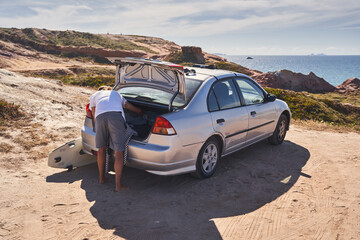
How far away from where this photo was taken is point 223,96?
5.26m

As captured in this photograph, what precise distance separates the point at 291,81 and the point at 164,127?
3202 cm

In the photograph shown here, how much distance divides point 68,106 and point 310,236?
24.4 ft

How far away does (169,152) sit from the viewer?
4.24m

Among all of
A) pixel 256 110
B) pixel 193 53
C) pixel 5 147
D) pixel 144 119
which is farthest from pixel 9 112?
Result: pixel 193 53

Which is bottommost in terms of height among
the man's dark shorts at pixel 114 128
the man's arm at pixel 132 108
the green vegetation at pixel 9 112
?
Answer: the green vegetation at pixel 9 112

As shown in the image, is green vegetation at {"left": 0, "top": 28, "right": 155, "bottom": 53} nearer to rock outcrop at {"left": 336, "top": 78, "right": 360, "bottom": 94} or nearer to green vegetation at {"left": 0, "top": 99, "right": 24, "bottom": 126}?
rock outcrop at {"left": 336, "top": 78, "right": 360, "bottom": 94}

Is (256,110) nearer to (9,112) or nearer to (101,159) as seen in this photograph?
(101,159)

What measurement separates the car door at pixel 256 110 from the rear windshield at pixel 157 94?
110 cm

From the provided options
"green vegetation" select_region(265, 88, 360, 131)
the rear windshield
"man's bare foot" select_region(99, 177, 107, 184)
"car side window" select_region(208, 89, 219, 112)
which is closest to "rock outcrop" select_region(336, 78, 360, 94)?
"green vegetation" select_region(265, 88, 360, 131)

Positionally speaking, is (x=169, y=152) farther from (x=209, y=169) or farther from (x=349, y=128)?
(x=349, y=128)

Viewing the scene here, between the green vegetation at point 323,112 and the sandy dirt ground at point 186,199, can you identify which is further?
the green vegetation at point 323,112

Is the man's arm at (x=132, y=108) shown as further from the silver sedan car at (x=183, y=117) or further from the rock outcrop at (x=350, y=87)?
the rock outcrop at (x=350, y=87)

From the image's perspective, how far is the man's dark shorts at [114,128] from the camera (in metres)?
4.33

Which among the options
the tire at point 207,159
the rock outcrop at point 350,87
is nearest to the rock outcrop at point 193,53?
the rock outcrop at point 350,87
